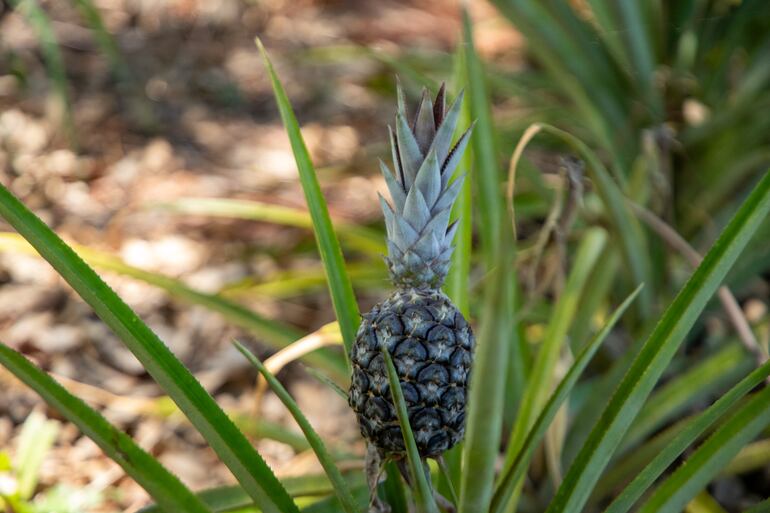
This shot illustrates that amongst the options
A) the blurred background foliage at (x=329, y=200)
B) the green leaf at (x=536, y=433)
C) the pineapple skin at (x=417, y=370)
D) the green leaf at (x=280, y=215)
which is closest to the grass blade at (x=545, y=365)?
the blurred background foliage at (x=329, y=200)

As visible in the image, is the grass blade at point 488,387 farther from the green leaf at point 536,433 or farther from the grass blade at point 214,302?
the grass blade at point 214,302

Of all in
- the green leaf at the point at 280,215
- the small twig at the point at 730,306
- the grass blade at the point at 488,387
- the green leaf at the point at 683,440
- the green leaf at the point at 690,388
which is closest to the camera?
the grass blade at the point at 488,387

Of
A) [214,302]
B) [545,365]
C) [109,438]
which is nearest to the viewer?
[109,438]

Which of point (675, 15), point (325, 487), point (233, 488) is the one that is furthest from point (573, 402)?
point (675, 15)

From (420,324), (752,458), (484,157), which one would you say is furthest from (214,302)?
(752,458)

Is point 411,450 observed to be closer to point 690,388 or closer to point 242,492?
point 242,492

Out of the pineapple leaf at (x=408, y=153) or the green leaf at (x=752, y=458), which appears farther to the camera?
the green leaf at (x=752, y=458)
